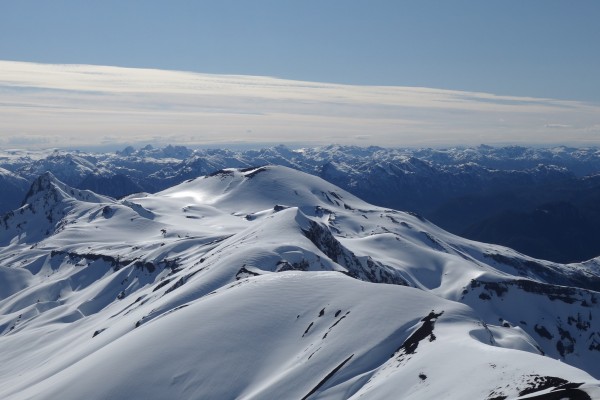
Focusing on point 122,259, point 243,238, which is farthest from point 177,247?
point 243,238

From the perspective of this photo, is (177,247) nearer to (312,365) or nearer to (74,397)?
(74,397)

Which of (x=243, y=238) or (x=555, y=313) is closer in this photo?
(x=243, y=238)

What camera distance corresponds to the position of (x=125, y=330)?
86.9 metres

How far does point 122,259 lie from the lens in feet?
603

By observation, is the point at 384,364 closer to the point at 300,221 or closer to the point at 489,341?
the point at 489,341

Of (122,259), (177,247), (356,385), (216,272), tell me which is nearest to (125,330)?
(216,272)

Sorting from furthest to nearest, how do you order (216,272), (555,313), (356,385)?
(555,313), (216,272), (356,385)

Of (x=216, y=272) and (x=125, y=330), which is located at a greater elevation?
(x=216, y=272)

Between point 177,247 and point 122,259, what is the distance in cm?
2376

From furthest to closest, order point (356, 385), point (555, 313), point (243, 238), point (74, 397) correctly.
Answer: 1. point (555, 313)
2. point (243, 238)
3. point (74, 397)
4. point (356, 385)

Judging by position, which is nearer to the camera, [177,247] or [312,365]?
[312,365]

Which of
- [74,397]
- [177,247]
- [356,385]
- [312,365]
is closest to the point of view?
[356,385]

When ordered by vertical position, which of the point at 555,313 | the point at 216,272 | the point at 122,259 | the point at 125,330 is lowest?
the point at 555,313

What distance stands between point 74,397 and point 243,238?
7207 centimetres
